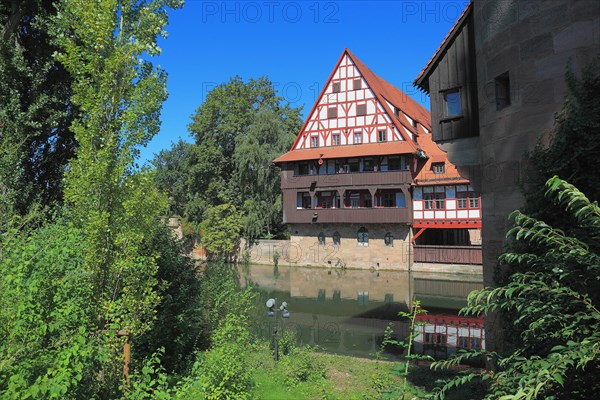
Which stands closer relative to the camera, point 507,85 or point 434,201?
point 507,85

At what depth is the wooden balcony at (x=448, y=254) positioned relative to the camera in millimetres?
25078

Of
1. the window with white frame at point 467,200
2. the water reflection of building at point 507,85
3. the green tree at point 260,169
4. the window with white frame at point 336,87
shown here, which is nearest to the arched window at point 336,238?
the green tree at point 260,169

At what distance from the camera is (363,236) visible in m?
29.3

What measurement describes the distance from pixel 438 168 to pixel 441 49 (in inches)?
804

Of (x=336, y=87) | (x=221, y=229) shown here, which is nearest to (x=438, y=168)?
(x=336, y=87)

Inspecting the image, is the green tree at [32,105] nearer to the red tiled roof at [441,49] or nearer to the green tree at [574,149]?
the red tiled roof at [441,49]

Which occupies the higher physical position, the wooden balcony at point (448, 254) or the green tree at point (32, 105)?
the green tree at point (32, 105)

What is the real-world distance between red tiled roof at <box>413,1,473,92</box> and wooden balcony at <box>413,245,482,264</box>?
18134 mm

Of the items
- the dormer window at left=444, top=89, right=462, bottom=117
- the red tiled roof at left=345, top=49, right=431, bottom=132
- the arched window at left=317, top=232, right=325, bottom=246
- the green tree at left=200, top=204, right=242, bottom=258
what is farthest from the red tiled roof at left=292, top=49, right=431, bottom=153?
the dormer window at left=444, top=89, right=462, bottom=117

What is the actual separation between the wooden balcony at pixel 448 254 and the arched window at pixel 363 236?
3.44 m

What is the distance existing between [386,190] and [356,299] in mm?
11223

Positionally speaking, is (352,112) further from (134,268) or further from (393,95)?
(134,268)

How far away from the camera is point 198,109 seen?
38031 mm

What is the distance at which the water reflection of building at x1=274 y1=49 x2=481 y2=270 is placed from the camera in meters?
26.9
